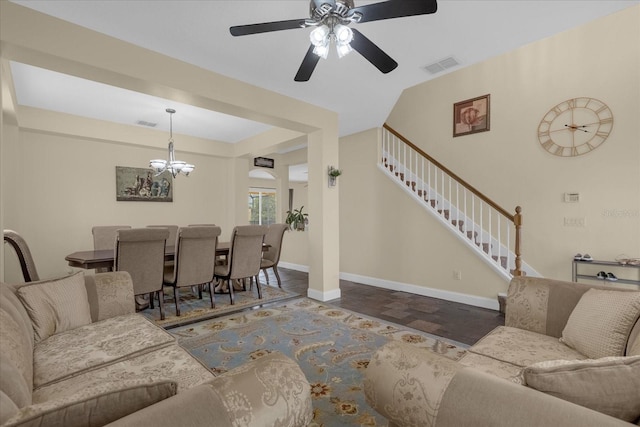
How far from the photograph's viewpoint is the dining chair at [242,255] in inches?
159

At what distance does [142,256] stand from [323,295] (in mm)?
2301

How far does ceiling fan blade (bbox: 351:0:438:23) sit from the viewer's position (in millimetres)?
1677

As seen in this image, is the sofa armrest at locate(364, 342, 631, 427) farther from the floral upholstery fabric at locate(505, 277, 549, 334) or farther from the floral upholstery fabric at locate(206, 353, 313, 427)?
the floral upholstery fabric at locate(505, 277, 549, 334)

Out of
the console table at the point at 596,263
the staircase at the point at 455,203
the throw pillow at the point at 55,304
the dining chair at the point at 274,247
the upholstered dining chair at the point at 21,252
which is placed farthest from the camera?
the dining chair at the point at 274,247

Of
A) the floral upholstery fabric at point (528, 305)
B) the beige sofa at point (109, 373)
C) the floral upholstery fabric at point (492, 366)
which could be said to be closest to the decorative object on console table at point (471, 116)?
the floral upholstery fabric at point (528, 305)

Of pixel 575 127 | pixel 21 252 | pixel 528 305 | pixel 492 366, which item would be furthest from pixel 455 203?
pixel 21 252

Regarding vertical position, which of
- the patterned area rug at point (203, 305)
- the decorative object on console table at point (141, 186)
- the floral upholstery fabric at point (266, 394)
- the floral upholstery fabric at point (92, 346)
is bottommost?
the patterned area rug at point (203, 305)

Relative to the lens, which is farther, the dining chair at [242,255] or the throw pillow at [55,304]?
the dining chair at [242,255]

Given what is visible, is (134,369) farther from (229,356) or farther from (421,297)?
(421,297)

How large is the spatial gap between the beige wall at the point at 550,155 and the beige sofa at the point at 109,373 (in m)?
3.88

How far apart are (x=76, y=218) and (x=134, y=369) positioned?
15.4 ft

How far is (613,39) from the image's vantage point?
379 centimetres

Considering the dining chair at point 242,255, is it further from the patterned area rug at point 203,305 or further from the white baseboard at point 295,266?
the white baseboard at point 295,266

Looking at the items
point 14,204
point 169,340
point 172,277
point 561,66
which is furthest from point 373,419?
point 14,204
